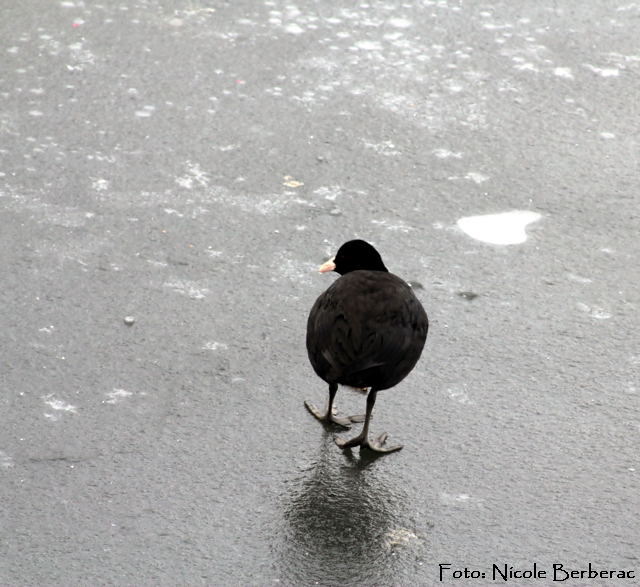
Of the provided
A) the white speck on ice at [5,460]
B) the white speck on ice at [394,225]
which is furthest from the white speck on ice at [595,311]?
the white speck on ice at [5,460]

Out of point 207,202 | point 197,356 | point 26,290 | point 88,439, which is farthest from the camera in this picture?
point 207,202

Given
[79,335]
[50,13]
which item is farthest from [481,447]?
[50,13]

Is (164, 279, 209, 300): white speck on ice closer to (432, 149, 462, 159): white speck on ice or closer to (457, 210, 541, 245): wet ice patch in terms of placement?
(457, 210, 541, 245): wet ice patch

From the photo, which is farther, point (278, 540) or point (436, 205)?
point (436, 205)

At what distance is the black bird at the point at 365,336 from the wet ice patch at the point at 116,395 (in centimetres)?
82

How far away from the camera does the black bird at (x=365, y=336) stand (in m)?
4.66

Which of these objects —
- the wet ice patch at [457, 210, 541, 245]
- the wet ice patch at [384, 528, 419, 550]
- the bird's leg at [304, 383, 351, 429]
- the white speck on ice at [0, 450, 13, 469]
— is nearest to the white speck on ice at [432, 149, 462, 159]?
the wet ice patch at [457, 210, 541, 245]

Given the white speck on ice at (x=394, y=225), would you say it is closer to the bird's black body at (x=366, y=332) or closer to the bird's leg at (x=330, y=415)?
the bird's black body at (x=366, y=332)

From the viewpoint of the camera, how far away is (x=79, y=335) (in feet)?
17.8

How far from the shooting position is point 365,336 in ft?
15.4

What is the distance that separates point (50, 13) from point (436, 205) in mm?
3691

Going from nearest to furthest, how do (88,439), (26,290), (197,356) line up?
(88,439) → (197,356) → (26,290)

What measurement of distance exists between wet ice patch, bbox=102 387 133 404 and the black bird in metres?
0.82

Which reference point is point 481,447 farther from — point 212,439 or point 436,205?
point 436,205
